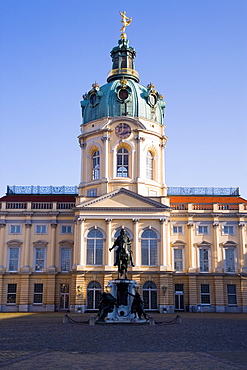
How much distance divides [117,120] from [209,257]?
1893 centimetres

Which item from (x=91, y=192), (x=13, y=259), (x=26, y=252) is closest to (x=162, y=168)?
(x=91, y=192)

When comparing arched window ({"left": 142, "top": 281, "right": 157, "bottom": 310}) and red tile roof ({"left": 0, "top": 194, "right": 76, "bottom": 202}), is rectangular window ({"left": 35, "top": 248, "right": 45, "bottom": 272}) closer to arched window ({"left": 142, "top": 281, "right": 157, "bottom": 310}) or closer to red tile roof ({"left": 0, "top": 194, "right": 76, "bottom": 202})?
red tile roof ({"left": 0, "top": 194, "right": 76, "bottom": 202})

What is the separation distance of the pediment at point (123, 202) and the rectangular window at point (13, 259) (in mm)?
10120

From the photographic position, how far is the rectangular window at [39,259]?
5362cm

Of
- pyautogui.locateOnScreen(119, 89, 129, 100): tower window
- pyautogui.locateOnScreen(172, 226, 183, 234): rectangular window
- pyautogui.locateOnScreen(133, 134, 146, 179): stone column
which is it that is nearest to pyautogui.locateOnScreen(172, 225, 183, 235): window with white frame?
pyautogui.locateOnScreen(172, 226, 183, 234): rectangular window

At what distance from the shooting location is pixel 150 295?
4894cm

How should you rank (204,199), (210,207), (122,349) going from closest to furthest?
1. (122,349)
2. (210,207)
3. (204,199)

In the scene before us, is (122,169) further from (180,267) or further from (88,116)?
(180,267)

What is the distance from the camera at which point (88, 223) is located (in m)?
50.3

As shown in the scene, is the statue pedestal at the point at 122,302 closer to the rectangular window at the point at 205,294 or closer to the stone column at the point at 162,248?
the stone column at the point at 162,248

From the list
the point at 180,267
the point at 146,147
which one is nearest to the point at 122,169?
the point at 146,147

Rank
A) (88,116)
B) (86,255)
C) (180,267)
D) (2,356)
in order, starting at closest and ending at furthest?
(2,356) < (86,255) < (180,267) < (88,116)

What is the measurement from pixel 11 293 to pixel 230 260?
82.3 ft

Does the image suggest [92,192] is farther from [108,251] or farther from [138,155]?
[108,251]
